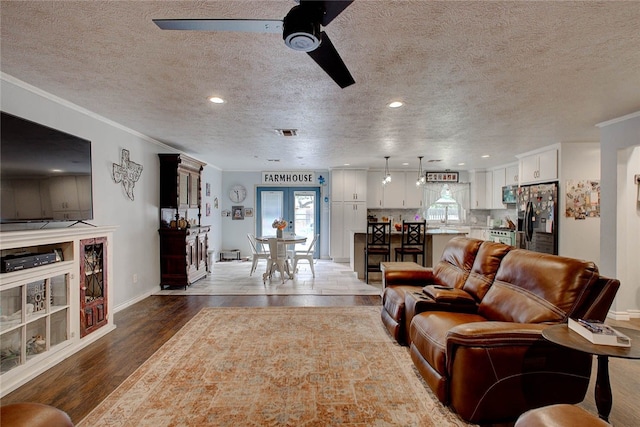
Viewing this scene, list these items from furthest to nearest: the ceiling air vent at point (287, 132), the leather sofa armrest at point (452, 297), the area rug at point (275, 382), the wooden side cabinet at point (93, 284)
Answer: the ceiling air vent at point (287, 132), the wooden side cabinet at point (93, 284), the leather sofa armrest at point (452, 297), the area rug at point (275, 382)

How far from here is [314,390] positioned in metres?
2.20

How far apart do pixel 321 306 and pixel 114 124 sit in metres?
3.58

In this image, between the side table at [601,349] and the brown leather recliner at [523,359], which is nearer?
the side table at [601,349]

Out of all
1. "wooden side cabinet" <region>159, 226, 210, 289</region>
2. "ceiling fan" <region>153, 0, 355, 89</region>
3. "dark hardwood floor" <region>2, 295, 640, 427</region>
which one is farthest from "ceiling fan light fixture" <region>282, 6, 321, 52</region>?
"wooden side cabinet" <region>159, 226, 210, 289</region>

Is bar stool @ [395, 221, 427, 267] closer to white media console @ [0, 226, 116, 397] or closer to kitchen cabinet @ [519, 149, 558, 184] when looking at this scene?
kitchen cabinet @ [519, 149, 558, 184]

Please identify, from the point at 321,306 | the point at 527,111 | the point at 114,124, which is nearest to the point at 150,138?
the point at 114,124

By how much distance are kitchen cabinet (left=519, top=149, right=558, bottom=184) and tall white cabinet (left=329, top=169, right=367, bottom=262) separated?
3453mm

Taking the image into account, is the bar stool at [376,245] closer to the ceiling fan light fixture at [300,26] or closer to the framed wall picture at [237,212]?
the framed wall picture at [237,212]

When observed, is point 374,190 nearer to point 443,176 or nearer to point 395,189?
point 395,189

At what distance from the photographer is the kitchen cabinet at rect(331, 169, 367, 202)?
7.83 metres

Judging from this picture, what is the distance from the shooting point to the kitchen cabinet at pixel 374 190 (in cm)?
805

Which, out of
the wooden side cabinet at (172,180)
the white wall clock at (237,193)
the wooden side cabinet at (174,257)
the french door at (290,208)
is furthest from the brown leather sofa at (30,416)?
the white wall clock at (237,193)

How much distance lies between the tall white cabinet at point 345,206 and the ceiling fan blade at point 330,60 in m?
5.98

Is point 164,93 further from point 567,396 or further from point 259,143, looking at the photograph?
point 567,396
